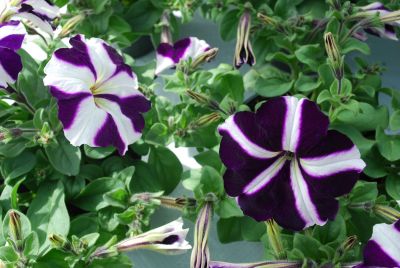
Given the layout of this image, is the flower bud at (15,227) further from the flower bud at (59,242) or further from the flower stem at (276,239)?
the flower stem at (276,239)

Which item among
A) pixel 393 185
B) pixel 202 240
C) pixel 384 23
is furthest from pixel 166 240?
pixel 384 23

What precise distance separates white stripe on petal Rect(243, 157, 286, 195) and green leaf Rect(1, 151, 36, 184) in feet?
1.22

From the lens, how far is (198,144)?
0.88 m

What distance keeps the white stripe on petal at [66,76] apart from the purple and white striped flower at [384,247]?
16.3 inches

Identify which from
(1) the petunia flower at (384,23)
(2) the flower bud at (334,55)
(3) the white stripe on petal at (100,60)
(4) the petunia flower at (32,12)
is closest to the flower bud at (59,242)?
(3) the white stripe on petal at (100,60)

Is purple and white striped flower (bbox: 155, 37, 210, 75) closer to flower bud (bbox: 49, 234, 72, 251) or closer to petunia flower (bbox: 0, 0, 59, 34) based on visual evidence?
petunia flower (bbox: 0, 0, 59, 34)

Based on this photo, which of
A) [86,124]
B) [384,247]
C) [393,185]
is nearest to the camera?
[384,247]

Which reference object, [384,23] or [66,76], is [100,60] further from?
[384,23]

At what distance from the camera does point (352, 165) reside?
0.64 metres

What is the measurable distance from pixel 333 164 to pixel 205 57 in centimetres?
33

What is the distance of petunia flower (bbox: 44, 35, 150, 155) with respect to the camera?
718 millimetres

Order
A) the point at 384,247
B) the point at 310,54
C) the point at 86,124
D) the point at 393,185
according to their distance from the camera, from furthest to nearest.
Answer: the point at 310,54
the point at 393,185
the point at 86,124
the point at 384,247

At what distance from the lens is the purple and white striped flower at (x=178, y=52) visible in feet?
3.13

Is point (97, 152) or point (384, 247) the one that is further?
point (97, 152)
